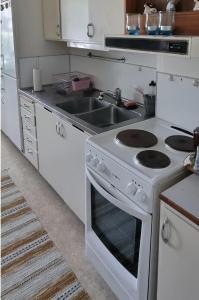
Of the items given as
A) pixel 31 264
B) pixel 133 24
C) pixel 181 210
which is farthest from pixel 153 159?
pixel 31 264

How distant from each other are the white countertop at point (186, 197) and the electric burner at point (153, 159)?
0.45ft

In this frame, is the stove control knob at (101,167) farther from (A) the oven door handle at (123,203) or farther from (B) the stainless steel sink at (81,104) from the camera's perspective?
(B) the stainless steel sink at (81,104)

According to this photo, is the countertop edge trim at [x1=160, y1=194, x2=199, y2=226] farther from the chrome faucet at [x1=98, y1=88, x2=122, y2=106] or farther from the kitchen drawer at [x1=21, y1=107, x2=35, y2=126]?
the kitchen drawer at [x1=21, y1=107, x2=35, y2=126]

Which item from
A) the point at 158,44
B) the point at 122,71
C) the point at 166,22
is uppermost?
the point at 166,22

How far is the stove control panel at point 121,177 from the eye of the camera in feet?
4.02

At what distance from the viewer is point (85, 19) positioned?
6.86ft

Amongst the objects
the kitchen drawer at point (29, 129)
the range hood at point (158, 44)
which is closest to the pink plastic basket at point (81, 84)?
the kitchen drawer at point (29, 129)

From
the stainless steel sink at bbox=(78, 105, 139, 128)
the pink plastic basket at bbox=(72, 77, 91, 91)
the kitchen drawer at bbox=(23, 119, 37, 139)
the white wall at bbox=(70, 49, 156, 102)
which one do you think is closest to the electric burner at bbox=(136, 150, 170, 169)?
the stainless steel sink at bbox=(78, 105, 139, 128)

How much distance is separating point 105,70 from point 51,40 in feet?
2.43

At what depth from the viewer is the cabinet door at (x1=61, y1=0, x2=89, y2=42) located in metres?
2.10

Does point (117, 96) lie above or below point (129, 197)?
above

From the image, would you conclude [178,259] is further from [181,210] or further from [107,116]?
[107,116]

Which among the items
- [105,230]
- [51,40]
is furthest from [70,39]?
[105,230]

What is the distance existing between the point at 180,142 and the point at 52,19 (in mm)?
1814
